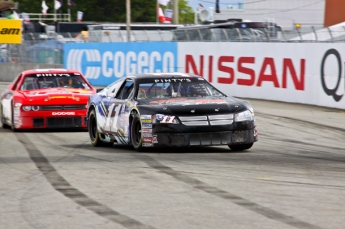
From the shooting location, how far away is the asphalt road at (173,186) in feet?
22.2

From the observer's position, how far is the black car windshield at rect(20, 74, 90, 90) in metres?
17.9

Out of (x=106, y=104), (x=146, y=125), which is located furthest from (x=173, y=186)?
(x=106, y=104)

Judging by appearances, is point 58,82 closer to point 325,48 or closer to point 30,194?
point 325,48

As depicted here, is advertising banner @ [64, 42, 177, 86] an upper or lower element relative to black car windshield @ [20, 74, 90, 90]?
lower

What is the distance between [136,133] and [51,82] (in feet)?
19.7

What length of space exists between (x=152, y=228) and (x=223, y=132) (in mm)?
5529

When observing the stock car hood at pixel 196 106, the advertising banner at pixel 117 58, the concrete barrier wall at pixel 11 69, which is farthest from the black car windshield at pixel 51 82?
the concrete barrier wall at pixel 11 69

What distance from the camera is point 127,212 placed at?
7.11m

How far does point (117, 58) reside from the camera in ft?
114

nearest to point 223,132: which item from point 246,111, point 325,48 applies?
point 246,111

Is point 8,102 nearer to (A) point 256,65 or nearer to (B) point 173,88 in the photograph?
(B) point 173,88

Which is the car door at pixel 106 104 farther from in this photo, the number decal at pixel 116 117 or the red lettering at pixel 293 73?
the red lettering at pixel 293 73

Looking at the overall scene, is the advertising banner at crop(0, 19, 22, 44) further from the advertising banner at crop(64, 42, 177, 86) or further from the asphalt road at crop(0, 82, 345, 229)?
the asphalt road at crop(0, 82, 345, 229)

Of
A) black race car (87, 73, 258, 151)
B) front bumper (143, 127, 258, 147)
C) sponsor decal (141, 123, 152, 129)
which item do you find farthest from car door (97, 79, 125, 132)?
front bumper (143, 127, 258, 147)
